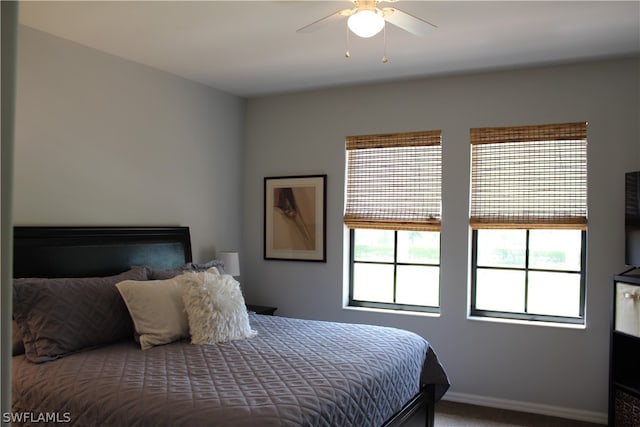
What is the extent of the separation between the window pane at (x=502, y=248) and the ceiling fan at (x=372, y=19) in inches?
81.8

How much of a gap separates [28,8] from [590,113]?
3.75 m

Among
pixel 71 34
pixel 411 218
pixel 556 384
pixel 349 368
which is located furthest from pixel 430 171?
pixel 71 34

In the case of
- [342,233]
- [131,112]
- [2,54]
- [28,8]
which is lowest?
[342,233]

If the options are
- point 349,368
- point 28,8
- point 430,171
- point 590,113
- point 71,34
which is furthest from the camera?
point 430,171

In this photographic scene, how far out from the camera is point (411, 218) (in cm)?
446

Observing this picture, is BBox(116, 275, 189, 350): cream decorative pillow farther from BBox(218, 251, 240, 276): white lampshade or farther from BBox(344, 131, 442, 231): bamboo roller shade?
BBox(344, 131, 442, 231): bamboo roller shade

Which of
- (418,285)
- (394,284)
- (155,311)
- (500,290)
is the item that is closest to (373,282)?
(394,284)

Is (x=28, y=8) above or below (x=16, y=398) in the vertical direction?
above

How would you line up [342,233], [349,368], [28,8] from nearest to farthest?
[349,368] < [28,8] < [342,233]

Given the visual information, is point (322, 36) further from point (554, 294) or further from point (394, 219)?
point (554, 294)

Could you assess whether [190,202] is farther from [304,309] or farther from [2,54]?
[2,54]

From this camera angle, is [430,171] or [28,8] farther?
[430,171]

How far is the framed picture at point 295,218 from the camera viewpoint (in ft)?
15.8

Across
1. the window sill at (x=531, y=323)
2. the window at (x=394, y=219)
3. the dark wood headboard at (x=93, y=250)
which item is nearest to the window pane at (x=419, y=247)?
the window at (x=394, y=219)
